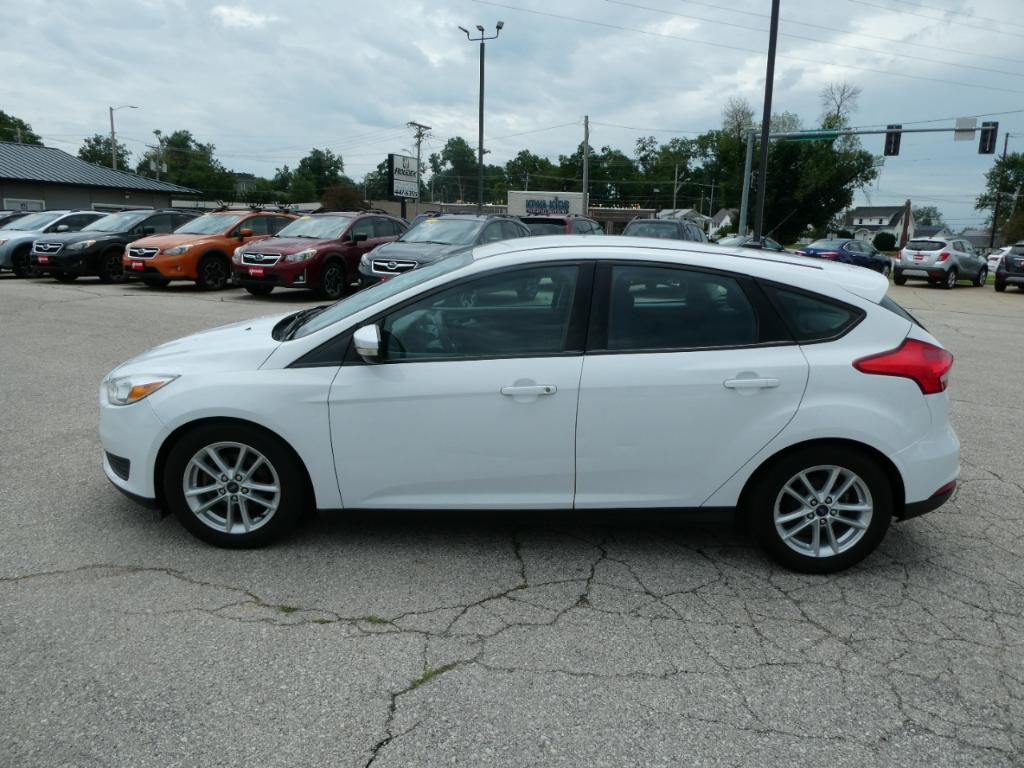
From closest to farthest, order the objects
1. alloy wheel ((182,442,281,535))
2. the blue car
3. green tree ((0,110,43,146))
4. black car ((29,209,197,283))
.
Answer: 1. alloy wheel ((182,442,281,535))
2. black car ((29,209,197,283))
3. the blue car
4. green tree ((0,110,43,146))

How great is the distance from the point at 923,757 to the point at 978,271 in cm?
2869

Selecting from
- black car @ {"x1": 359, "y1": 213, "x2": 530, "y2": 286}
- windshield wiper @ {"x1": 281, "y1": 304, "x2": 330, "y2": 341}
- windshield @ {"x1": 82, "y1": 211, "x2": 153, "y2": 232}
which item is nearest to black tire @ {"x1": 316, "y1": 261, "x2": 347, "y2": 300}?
black car @ {"x1": 359, "y1": 213, "x2": 530, "y2": 286}

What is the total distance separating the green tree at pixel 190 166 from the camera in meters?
104

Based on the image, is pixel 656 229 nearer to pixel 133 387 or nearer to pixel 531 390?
pixel 531 390

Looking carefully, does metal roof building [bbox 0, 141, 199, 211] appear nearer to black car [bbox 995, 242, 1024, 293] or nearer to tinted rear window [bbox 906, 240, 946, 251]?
tinted rear window [bbox 906, 240, 946, 251]

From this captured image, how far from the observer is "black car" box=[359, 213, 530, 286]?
13609 mm

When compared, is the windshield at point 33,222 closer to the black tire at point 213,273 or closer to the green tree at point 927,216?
the black tire at point 213,273

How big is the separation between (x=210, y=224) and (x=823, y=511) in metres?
16.6

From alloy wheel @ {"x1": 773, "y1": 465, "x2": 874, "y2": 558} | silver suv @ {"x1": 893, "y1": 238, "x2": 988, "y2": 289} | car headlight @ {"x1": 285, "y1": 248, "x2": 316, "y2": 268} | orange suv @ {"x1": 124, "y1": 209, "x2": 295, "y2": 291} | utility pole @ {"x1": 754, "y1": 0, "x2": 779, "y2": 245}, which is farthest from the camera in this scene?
silver suv @ {"x1": 893, "y1": 238, "x2": 988, "y2": 289}

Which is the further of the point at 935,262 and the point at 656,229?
the point at 935,262

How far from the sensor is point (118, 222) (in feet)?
61.3

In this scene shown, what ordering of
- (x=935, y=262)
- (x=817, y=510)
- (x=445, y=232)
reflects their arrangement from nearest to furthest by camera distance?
(x=817, y=510) < (x=445, y=232) < (x=935, y=262)

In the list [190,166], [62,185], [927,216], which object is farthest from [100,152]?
[927,216]

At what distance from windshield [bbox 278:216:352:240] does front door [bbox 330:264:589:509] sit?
12.6 metres
